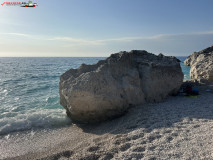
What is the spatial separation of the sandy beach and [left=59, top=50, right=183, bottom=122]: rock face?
482 millimetres

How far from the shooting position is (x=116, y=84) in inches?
259

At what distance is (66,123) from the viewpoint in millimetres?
6914

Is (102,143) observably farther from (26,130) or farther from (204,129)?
(26,130)

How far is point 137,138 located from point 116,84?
8.62 feet

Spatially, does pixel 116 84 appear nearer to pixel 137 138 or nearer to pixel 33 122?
pixel 137 138

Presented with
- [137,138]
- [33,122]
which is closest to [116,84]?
[137,138]

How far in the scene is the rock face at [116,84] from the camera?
20.1 feet

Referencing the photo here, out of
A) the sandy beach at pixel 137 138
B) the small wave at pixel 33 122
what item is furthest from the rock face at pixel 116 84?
the small wave at pixel 33 122

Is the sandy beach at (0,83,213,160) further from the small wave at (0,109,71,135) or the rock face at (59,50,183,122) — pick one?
the small wave at (0,109,71,135)

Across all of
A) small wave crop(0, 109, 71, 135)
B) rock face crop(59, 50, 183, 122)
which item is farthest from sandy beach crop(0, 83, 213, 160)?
small wave crop(0, 109, 71, 135)

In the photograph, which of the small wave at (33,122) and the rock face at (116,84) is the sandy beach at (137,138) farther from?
the small wave at (33,122)

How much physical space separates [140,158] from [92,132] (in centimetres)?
255

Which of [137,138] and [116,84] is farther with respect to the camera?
[116,84]

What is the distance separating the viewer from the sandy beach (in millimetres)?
3639
